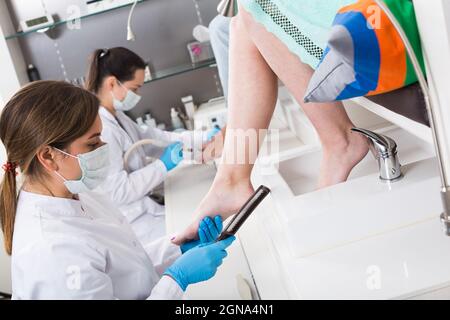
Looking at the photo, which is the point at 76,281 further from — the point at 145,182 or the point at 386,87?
the point at 145,182

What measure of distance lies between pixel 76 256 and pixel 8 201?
0.20 metres

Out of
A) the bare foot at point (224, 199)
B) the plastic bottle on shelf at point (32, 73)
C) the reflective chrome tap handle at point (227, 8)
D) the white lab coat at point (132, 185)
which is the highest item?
the reflective chrome tap handle at point (227, 8)

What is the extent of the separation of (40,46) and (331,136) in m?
2.01

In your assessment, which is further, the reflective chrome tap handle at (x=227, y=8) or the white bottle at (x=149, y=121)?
the white bottle at (x=149, y=121)

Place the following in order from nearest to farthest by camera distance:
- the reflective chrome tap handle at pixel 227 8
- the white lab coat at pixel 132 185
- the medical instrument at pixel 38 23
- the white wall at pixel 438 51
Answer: the white wall at pixel 438 51, the reflective chrome tap handle at pixel 227 8, the white lab coat at pixel 132 185, the medical instrument at pixel 38 23

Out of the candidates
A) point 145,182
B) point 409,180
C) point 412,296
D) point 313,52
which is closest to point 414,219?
point 409,180

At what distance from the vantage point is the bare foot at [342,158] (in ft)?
2.98

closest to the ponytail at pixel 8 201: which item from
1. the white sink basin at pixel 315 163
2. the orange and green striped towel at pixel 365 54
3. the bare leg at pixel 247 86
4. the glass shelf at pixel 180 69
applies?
the bare leg at pixel 247 86

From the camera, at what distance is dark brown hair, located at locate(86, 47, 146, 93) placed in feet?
6.27

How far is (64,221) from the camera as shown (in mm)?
996

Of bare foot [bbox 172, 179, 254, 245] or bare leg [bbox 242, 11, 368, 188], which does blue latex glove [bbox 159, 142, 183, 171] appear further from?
bare leg [bbox 242, 11, 368, 188]

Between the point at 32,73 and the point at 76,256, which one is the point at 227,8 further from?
the point at 32,73

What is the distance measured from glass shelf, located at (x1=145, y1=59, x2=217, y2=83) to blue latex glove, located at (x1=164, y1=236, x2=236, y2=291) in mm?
1584

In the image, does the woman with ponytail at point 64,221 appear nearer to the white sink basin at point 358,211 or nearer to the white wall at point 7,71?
the white sink basin at point 358,211
